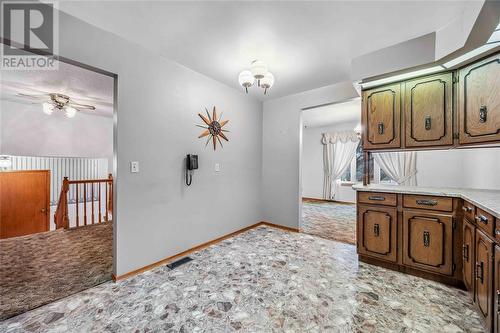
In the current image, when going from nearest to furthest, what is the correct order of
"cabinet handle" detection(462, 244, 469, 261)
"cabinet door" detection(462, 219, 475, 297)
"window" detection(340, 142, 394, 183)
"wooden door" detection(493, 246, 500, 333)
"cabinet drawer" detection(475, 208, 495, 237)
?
"wooden door" detection(493, 246, 500, 333) < "cabinet drawer" detection(475, 208, 495, 237) < "cabinet door" detection(462, 219, 475, 297) < "cabinet handle" detection(462, 244, 469, 261) < "window" detection(340, 142, 394, 183)

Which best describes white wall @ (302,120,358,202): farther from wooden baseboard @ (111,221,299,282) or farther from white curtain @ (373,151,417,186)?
wooden baseboard @ (111,221,299,282)

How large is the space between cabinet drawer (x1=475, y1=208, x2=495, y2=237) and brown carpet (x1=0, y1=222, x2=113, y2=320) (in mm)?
3205

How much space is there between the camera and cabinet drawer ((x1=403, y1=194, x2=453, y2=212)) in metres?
1.99

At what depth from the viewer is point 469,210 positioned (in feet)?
5.63

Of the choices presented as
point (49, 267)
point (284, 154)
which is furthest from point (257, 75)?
point (49, 267)

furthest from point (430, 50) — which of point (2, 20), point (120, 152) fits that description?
point (2, 20)

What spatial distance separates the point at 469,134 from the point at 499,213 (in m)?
1.25

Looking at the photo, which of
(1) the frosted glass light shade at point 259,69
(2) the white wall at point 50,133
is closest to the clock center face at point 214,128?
(1) the frosted glass light shade at point 259,69

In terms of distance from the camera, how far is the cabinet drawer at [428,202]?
1987mm

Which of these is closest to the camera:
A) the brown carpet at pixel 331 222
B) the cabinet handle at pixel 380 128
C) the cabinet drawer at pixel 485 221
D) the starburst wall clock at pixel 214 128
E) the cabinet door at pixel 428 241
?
the cabinet drawer at pixel 485 221

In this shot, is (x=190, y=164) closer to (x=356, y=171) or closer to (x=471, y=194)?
(x=471, y=194)

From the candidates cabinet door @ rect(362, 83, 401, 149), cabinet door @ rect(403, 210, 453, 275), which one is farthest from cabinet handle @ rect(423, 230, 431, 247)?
cabinet door @ rect(362, 83, 401, 149)

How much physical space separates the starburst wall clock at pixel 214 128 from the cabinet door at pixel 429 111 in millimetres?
2435

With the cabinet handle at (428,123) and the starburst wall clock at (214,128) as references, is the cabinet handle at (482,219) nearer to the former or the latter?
the cabinet handle at (428,123)
